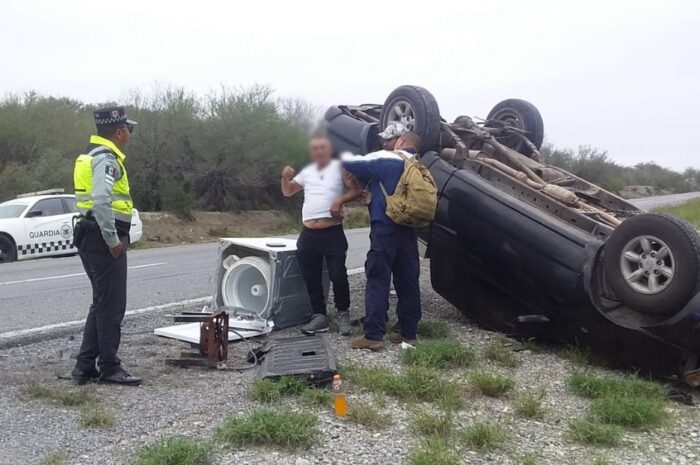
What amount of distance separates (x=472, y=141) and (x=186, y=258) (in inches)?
378

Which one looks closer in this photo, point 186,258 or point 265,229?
point 186,258

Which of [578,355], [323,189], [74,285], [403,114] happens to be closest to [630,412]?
[578,355]

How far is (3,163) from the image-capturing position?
2412cm

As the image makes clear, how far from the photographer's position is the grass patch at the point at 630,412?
412 cm

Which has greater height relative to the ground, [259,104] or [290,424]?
[259,104]

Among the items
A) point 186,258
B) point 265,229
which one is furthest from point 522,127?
point 265,229

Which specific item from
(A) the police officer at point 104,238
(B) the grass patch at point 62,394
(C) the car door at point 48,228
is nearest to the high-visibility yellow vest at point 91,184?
(A) the police officer at point 104,238

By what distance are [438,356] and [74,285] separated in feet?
22.6

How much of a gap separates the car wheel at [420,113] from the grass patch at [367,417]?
301cm

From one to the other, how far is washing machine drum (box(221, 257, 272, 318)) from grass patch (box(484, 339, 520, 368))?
1938 millimetres

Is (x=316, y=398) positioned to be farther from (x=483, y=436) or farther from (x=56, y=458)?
(x=56, y=458)

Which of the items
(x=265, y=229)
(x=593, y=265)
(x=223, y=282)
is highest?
(x=593, y=265)

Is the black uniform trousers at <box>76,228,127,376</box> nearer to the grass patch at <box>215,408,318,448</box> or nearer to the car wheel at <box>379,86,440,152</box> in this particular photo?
the grass patch at <box>215,408,318,448</box>

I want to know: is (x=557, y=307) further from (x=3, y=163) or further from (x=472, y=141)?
(x=3, y=163)
